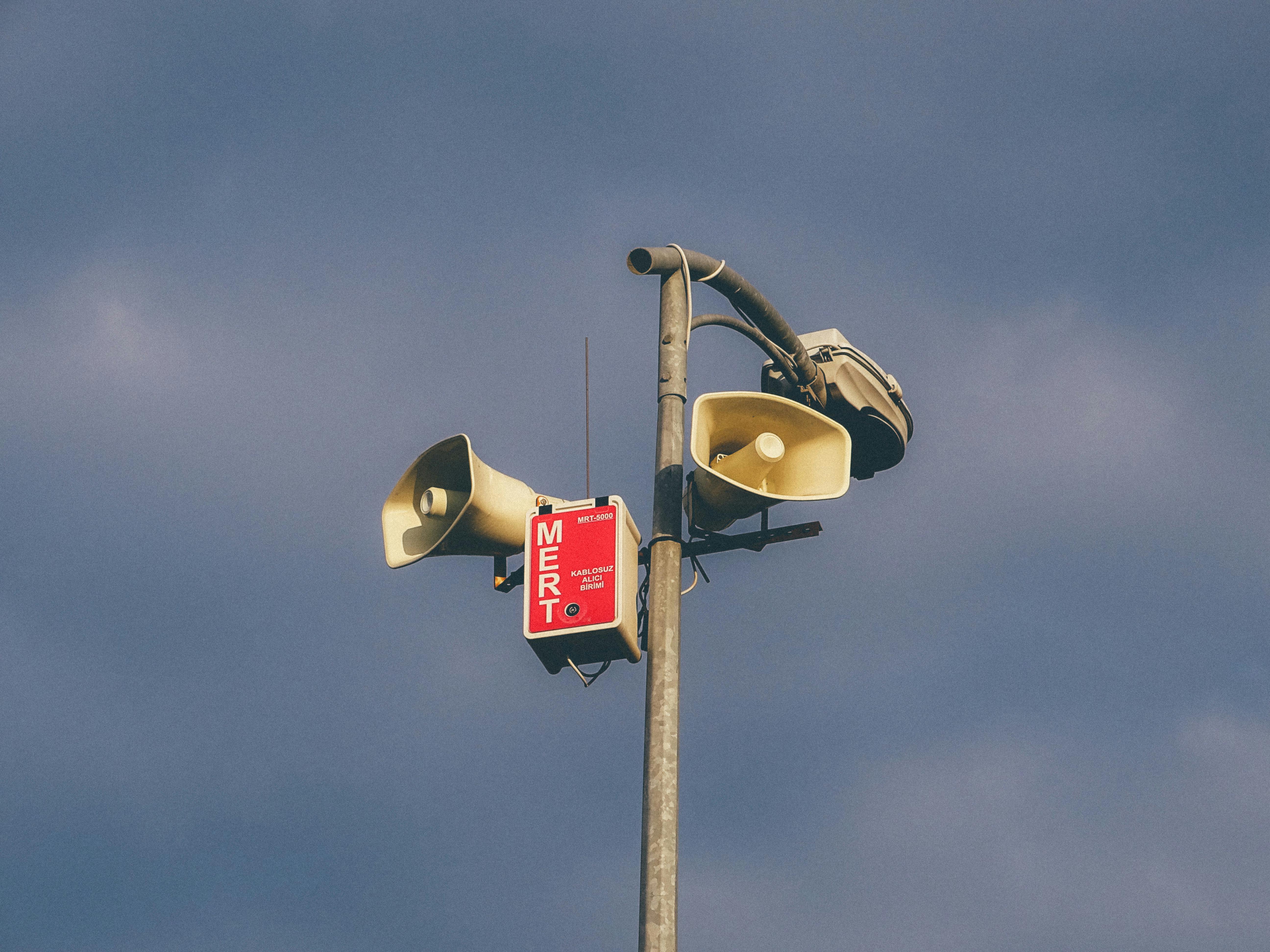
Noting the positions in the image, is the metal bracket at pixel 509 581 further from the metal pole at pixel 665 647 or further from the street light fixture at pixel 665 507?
the metal pole at pixel 665 647

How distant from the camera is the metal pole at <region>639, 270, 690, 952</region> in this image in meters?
5.78

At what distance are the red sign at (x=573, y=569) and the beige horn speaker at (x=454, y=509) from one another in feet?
Result: 0.80

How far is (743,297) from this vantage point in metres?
7.51

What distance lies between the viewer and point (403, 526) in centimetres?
768

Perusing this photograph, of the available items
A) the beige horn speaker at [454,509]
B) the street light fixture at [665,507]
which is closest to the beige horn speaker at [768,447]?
the street light fixture at [665,507]

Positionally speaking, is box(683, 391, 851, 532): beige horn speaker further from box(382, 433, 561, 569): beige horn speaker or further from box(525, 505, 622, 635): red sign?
box(382, 433, 561, 569): beige horn speaker

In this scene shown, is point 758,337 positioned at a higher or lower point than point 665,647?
higher

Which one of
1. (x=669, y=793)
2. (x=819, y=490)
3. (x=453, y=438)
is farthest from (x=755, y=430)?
(x=669, y=793)

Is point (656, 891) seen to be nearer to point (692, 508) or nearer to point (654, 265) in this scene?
point (692, 508)

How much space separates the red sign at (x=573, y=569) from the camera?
21.5 ft

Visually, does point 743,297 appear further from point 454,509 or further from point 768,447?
point 454,509

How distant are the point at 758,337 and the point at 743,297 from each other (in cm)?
24

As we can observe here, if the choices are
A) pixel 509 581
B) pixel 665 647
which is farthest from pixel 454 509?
pixel 665 647

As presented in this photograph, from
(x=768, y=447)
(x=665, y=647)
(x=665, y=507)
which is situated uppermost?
(x=768, y=447)
